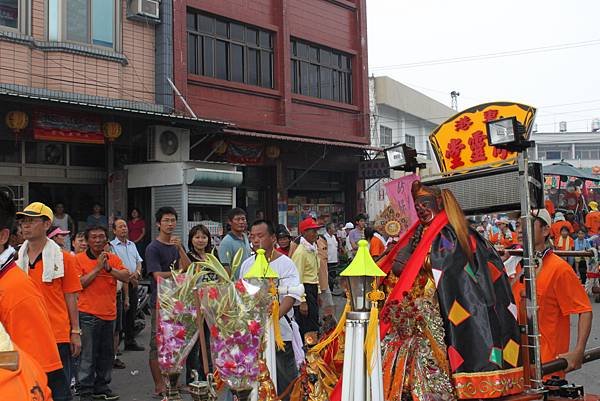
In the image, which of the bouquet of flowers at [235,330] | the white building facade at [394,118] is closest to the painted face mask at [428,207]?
the bouquet of flowers at [235,330]

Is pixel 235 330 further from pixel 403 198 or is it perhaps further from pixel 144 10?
pixel 144 10

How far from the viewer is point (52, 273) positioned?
16.8 ft

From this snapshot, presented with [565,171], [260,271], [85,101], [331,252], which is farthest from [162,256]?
[565,171]

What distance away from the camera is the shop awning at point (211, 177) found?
544 inches

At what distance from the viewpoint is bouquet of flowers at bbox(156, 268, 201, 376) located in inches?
130

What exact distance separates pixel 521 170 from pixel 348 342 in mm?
1559

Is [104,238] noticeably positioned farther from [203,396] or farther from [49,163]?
[49,163]

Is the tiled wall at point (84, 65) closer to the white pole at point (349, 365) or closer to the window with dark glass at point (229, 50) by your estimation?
the window with dark glass at point (229, 50)

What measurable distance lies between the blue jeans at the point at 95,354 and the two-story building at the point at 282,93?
8280 millimetres

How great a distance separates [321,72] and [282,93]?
2.38 metres

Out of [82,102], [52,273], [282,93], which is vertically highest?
[282,93]

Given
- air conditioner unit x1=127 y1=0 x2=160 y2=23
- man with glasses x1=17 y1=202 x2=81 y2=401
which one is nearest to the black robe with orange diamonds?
man with glasses x1=17 y1=202 x2=81 y2=401

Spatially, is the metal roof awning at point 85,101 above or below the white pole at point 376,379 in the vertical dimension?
above

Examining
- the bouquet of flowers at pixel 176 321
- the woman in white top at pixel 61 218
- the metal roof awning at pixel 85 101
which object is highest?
the metal roof awning at pixel 85 101
